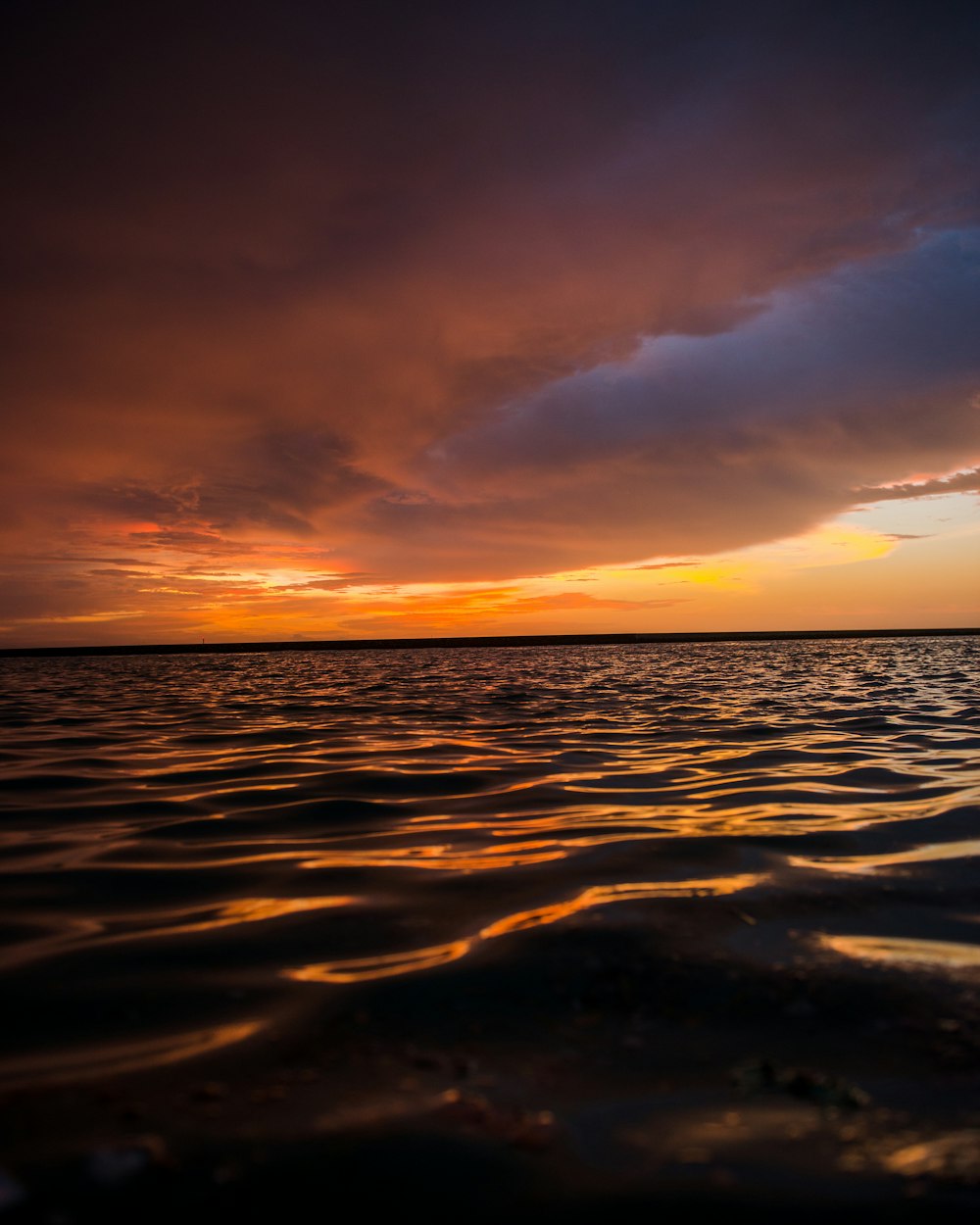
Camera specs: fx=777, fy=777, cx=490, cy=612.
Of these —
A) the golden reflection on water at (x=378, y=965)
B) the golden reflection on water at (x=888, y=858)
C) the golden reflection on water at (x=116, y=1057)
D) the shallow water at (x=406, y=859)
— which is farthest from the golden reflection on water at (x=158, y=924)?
the golden reflection on water at (x=888, y=858)

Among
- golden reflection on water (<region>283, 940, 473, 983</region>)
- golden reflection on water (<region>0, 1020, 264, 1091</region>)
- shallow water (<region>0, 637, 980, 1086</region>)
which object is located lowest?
shallow water (<region>0, 637, 980, 1086</region>)

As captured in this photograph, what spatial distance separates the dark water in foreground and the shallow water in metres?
0.02

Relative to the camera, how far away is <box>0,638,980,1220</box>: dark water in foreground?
2135mm

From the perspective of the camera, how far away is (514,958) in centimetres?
325

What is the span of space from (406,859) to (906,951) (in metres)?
2.83

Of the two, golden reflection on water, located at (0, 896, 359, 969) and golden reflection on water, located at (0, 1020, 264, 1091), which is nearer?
golden reflection on water, located at (0, 1020, 264, 1091)

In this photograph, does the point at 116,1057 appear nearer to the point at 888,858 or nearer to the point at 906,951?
the point at 906,951

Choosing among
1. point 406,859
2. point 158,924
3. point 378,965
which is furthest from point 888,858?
point 158,924

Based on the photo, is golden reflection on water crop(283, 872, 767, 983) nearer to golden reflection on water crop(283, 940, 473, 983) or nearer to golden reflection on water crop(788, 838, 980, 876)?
golden reflection on water crop(283, 940, 473, 983)

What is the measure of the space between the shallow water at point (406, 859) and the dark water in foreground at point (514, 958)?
2 centimetres

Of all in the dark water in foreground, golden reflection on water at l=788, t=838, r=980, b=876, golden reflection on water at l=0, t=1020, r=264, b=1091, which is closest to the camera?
the dark water in foreground

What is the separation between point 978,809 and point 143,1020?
6048mm

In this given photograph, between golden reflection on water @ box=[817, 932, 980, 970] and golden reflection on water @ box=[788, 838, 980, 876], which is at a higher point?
golden reflection on water @ box=[817, 932, 980, 970]

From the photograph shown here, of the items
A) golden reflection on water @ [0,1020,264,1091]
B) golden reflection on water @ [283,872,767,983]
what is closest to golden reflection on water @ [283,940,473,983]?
golden reflection on water @ [283,872,767,983]
